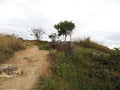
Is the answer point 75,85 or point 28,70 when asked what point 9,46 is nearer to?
point 28,70

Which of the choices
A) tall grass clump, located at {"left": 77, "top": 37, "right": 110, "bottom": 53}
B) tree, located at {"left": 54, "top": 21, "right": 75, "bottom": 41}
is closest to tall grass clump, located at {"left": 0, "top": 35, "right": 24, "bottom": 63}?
tall grass clump, located at {"left": 77, "top": 37, "right": 110, "bottom": 53}

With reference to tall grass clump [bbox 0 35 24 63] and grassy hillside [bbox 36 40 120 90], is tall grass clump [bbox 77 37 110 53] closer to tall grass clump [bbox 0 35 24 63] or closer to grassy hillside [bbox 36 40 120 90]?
grassy hillside [bbox 36 40 120 90]

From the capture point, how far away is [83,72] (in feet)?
45.1

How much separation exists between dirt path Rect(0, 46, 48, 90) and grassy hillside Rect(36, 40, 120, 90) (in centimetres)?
35

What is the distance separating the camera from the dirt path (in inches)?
404

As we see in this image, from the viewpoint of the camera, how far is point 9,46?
47.3ft

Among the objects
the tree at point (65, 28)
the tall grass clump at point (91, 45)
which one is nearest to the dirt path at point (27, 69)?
the tall grass clump at point (91, 45)

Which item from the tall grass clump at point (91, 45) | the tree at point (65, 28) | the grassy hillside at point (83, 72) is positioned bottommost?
the grassy hillside at point (83, 72)

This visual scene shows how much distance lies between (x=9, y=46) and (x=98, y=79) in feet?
14.8

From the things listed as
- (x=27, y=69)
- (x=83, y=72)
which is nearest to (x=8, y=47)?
(x=27, y=69)

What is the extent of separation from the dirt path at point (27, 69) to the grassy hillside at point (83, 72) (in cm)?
35

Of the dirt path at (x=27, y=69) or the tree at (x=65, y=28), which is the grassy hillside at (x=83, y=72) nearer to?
the dirt path at (x=27, y=69)

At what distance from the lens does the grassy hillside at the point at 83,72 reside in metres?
11.5

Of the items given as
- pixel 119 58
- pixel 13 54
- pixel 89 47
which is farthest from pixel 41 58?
pixel 89 47
